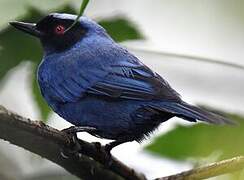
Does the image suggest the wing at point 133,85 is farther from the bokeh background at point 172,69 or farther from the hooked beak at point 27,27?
the hooked beak at point 27,27

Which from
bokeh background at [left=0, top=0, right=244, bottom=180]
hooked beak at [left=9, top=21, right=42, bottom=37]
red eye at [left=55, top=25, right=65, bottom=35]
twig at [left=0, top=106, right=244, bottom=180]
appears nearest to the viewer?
bokeh background at [left=0, top=0, right=244, bottom=180]

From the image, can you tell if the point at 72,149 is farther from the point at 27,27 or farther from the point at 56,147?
the point at 27,27

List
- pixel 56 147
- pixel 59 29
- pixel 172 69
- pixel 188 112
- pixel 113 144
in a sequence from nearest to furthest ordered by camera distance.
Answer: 1. pixel 56 147
2. pixel 188 112
3. pixel 113 144
4. pixel 59 29
5. pixel 172 69

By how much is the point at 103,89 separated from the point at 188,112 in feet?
1.51

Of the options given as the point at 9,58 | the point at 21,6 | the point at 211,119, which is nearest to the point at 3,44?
the point at 9,58

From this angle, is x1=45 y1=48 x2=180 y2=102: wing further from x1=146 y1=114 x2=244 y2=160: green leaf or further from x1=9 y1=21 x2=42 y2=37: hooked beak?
x1=146 y1=114 x2=244 y2=160: green leaf

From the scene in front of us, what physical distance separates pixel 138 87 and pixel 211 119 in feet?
2.15

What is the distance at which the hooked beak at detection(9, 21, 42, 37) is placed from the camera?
5.89 ft

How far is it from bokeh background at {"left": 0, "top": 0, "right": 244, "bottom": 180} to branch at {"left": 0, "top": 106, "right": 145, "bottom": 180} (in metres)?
0.13

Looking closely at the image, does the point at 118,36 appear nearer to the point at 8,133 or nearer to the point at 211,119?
the point at 211,119

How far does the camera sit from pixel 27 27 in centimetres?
205

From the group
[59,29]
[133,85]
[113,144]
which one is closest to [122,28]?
[133,85]

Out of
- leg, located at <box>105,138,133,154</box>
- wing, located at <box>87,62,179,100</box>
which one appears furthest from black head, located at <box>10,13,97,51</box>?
leg, located at <box>105,138,133,154</box>

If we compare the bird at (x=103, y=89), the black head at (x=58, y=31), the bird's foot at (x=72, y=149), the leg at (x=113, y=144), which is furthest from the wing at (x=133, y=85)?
the bird's foot at (x=72, y=149)
